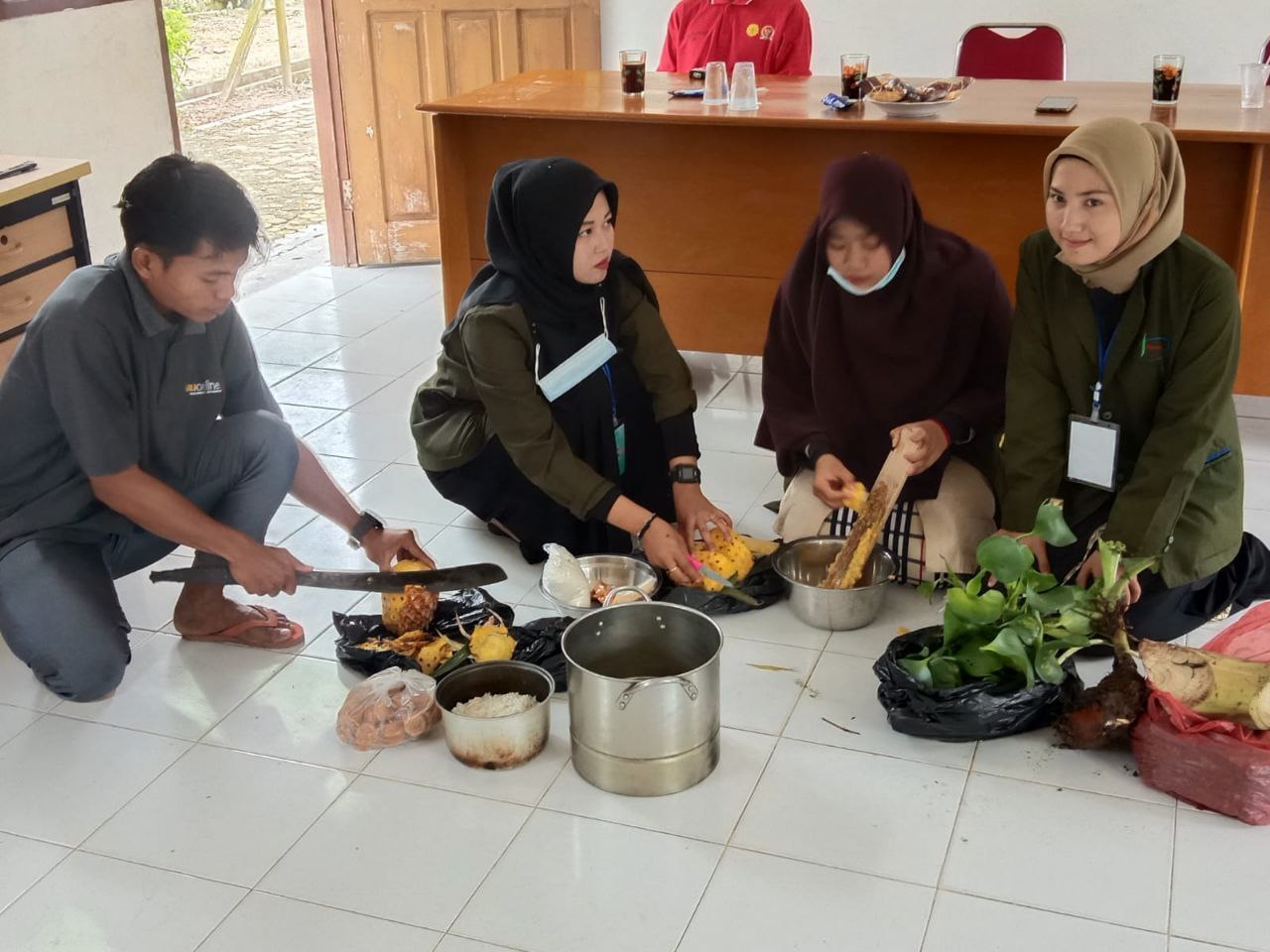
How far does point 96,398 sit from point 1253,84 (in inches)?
119

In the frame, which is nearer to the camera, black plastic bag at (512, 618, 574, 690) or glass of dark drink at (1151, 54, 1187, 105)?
black plastic bag at (512, 618, 574, 690)

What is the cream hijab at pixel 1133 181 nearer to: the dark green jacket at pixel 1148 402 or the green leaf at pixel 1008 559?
the dark green jacket at pixel 1148 402

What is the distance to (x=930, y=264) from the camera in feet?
8.84

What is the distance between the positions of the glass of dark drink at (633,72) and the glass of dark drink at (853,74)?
0.62m

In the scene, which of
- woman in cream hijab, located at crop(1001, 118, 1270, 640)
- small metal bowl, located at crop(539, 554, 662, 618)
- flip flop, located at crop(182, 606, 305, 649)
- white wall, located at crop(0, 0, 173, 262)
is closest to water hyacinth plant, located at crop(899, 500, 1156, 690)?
woman in cream hijab, located at crop(1001, 118, 1270, 640)

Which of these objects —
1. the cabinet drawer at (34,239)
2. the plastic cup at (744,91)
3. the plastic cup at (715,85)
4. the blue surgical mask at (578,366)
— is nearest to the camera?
the blue surgical mask at (578,366)

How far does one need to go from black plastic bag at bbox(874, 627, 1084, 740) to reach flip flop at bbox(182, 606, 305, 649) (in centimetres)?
120

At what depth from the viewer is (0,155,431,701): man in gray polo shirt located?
2287mm

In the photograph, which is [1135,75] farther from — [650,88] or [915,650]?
[915,650]

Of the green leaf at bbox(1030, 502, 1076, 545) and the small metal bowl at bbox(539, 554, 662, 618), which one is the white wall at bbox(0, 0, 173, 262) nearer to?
the small metal bowl at bbox(539, 554, 662, 618)

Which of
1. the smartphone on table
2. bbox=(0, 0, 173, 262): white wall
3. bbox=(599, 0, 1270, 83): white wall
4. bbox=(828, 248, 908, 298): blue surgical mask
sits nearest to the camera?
bbox=(828, 248, 908, 298): blue surgical mask

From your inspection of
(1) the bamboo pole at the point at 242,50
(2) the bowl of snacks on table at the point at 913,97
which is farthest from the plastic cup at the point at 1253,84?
(1) the bamboo pole at the point at 242,50

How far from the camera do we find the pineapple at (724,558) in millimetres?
2766

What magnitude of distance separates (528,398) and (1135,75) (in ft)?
12.2
